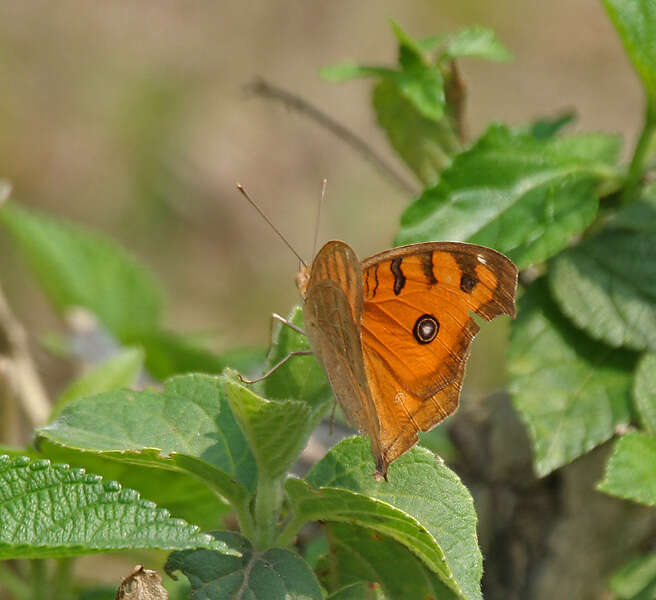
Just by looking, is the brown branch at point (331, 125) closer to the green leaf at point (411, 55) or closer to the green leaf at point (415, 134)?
the green leaf at point (415, 134)

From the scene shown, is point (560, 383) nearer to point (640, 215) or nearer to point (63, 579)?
point (640, 215)

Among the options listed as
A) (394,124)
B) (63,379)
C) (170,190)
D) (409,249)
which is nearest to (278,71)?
(170,190)

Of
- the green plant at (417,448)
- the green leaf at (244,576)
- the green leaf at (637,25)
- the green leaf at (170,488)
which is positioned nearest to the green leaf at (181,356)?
the green plant at (417,448)

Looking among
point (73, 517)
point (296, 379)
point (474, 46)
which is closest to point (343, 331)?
point (296, 379)

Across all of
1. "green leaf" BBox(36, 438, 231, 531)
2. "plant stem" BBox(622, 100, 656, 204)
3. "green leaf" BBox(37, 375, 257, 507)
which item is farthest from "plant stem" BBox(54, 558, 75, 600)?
"plant stem" BBox(622, 100, 656, 204)

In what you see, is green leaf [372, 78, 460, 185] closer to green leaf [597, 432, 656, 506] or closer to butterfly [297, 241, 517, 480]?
butterfly [297, 241, 517, 480]

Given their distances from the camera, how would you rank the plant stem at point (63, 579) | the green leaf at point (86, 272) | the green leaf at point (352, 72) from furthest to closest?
1. the green leaf at point (86, 272)
2. the green leaf at point (352, 72)
3. the plant stem at point (63, 579)

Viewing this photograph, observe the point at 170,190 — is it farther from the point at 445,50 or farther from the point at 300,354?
the point at 300,354
